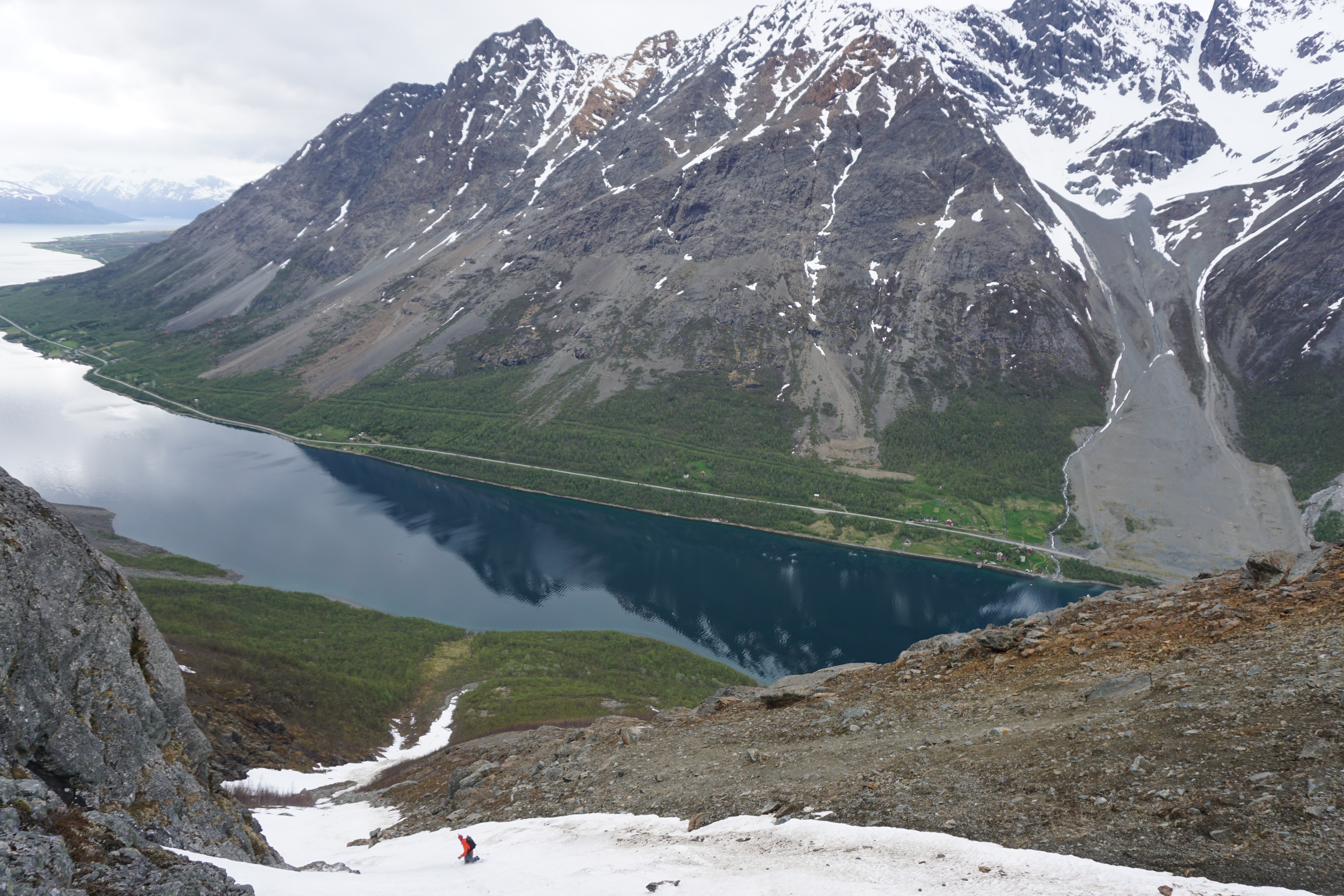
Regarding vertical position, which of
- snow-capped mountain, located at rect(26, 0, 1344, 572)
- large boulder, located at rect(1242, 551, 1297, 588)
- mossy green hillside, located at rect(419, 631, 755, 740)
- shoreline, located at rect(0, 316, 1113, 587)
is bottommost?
mossy green hillside, located at rect(419, 631, 755, 740)

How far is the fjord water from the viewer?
59281 mm

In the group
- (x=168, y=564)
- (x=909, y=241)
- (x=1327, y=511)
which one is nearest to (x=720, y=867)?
(x=168, y=564)

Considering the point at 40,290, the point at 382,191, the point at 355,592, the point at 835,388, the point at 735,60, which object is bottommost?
the point at 355,592

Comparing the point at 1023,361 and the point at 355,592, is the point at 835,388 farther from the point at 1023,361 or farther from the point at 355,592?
the point at 355,592

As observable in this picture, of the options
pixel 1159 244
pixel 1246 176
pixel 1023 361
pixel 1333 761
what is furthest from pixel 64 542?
pixel 1246 176

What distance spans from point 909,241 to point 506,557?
10172 cm

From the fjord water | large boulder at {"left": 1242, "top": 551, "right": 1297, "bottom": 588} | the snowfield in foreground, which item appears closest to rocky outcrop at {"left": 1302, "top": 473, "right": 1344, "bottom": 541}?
the fjord water

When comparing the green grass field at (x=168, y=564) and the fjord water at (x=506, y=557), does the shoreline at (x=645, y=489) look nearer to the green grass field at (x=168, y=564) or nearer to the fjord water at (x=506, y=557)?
the fjord water at (x=506, y=557)

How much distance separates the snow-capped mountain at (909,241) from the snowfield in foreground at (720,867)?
259 feet

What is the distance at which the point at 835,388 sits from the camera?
10850 centimetres

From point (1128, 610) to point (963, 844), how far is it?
11111mm

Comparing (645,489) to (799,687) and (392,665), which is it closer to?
(392,665)

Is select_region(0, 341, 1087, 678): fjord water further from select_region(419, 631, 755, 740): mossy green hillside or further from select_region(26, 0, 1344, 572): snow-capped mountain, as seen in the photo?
select_region(26, 0, 1344, 572): snow-capped mountain

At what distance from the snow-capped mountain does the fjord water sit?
87.0 ft
